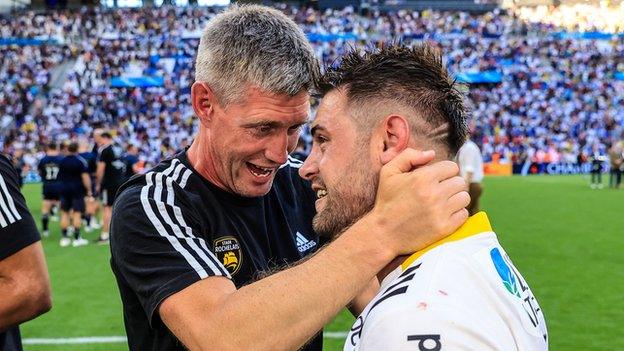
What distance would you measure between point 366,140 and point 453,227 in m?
0.48

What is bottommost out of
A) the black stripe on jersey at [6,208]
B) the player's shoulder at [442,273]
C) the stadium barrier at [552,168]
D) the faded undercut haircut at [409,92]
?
the stadium barrier at [552,168]

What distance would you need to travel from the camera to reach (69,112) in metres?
40.1

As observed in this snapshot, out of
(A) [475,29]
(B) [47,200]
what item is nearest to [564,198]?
(B) [47,200]

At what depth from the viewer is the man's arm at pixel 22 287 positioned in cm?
283

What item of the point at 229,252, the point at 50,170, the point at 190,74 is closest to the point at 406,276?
the point at 229,252

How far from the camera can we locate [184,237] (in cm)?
241

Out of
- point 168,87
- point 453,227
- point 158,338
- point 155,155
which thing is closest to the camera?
point 453,227

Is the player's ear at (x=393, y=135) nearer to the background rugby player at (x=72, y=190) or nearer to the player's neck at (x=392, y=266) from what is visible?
the player's neck at (x=392, y=266)

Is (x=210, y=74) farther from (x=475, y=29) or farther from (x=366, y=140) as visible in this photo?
(x=475, y=29)

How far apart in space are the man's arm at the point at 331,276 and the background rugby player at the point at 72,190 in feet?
43.8

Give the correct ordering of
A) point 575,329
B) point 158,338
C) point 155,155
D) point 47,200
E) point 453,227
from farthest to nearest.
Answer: point 155,155 → point 47,200 → point 575,329 → point 158,338 → point 453,227

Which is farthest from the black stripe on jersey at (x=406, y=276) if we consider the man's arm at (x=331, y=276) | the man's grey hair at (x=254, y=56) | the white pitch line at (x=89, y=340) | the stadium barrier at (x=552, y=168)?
the stadium barrier at (x=552, y=168)

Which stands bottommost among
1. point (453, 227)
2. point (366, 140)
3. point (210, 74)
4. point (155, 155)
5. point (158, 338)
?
point (155, 155)

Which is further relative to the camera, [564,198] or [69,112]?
[69,112]
